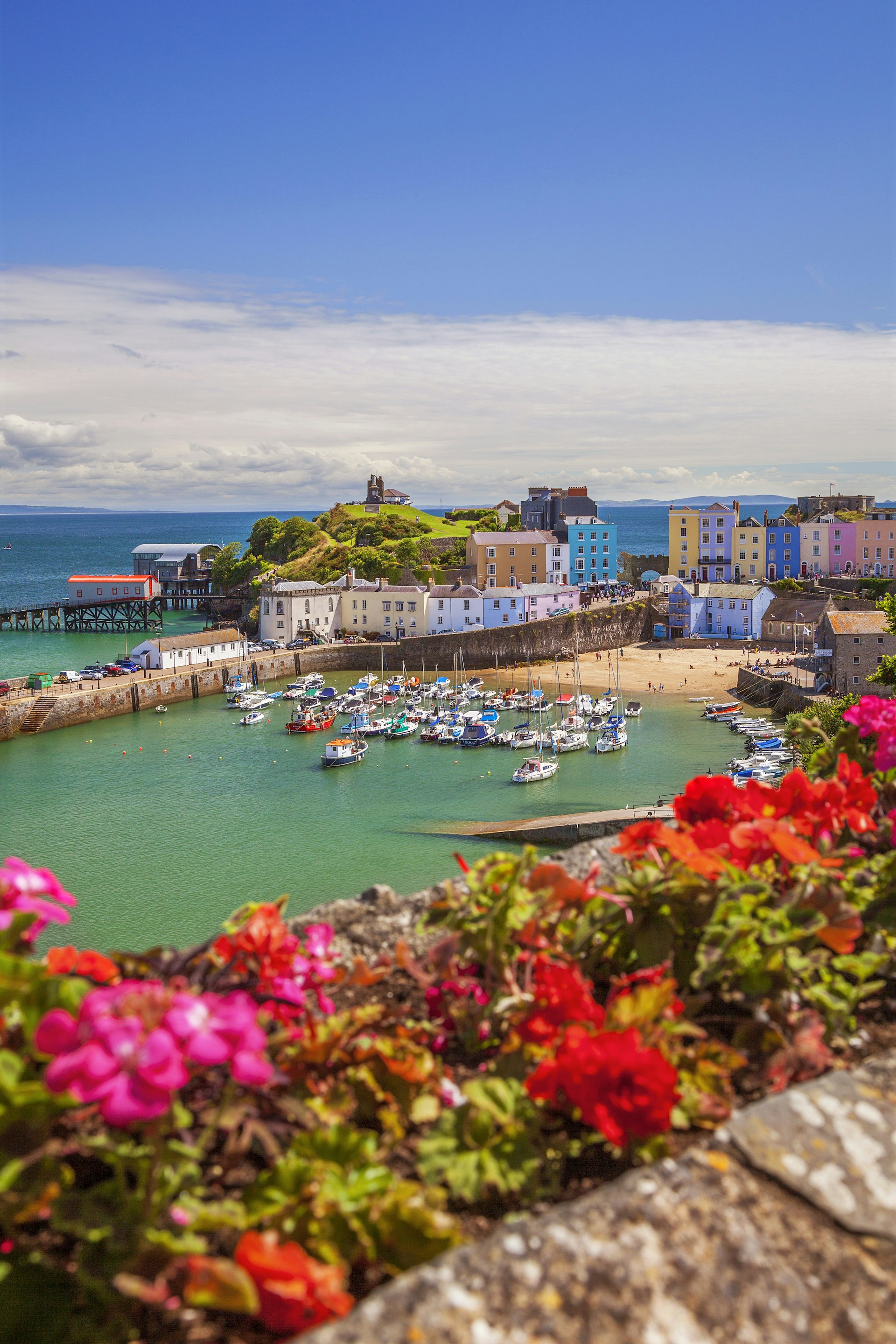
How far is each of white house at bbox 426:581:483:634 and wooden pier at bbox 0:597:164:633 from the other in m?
27.3

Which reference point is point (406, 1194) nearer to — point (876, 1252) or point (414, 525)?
point (876, 1252)

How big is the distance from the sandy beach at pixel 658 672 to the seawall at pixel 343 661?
181cm

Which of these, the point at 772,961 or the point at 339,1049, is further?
the point at 772,961

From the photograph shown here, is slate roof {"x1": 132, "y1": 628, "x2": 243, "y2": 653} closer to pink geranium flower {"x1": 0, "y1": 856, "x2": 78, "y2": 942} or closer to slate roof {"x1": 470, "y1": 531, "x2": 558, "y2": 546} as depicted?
slate roof {"x1": 470, "y1": 531, "x2": 558, "y2": 546}

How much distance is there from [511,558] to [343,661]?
2102cm

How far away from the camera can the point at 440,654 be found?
61312 mm

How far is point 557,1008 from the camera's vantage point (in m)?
2.06

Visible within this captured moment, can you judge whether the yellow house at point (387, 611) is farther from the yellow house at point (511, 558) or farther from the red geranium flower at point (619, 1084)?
the red geranium flower at point (619, 1084)

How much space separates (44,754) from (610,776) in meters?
24.5

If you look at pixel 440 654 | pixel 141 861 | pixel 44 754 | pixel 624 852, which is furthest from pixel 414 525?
pixel 624 852

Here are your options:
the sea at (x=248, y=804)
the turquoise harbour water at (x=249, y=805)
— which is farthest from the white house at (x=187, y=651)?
the turquoise harbour water at (x=249, y=805)

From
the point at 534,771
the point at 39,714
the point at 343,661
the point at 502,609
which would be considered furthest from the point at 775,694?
the point at 39,714

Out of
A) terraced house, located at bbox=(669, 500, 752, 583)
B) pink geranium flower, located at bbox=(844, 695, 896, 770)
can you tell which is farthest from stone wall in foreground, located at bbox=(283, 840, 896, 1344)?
terraced house, located at bbox=(669, 500, 752, 583)

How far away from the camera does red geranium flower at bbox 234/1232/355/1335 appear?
1418 mm
